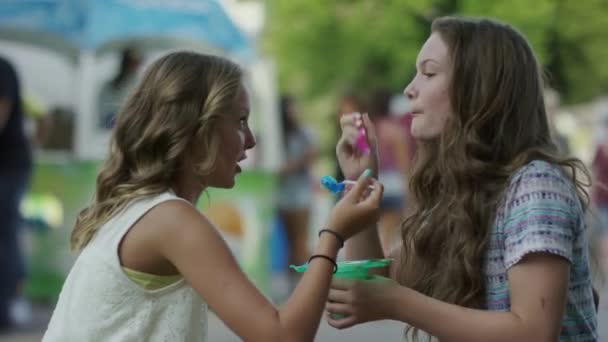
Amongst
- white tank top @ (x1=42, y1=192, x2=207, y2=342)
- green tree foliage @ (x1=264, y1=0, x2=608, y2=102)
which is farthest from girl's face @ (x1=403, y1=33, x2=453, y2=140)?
green tree foliage @ (x1=264, y1=0, x2=608, y2=102)

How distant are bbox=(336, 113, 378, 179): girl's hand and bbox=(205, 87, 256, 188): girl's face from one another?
0.23 metres

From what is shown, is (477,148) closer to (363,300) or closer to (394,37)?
(363,300)

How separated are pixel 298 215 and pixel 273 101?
924 mm

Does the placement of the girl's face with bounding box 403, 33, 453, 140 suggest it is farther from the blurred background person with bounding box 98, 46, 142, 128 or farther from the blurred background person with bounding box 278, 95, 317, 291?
the blurred background person with bounding box 278, 95, 317, 291

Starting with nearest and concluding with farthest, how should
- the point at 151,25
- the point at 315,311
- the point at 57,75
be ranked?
1. the point at 315,311
2. the point at 151,25
3. the point at 57,75

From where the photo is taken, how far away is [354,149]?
2.67 m

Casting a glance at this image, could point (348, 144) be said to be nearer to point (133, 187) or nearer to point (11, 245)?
point (133, 187)

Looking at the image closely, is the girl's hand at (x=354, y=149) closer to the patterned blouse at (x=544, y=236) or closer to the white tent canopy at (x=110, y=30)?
the patterned blouse at (x=544, y=236)

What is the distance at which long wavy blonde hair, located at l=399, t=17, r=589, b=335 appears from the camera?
233 cm

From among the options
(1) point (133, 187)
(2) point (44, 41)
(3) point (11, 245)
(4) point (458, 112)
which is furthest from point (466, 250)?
(2) point (44, 41)

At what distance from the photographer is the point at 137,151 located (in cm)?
248

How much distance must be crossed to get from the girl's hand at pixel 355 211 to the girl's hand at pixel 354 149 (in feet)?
1.13

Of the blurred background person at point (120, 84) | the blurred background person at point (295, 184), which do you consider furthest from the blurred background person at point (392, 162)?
the blurred background person at point (120, 84)

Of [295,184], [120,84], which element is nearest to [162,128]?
[120,84]
